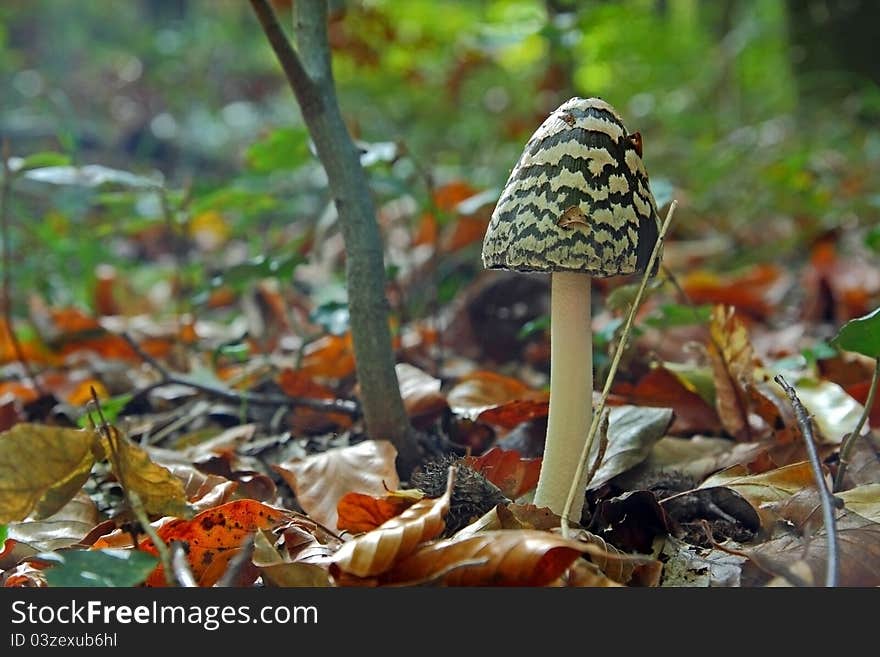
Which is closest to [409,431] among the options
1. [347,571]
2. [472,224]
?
[347,571]

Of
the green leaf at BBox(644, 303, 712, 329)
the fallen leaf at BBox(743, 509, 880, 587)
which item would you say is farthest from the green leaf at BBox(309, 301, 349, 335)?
the fallen leaf at BBox(743, 509, 880, 587)

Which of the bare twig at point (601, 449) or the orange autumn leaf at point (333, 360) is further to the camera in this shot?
the orange autumn leaf at point (333, 360)

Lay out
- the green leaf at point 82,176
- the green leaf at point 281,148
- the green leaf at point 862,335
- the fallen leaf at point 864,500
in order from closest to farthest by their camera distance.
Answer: the green leaf at point 862,335, the fallen leaf at point 864,500, the green leaf at point 82,176, the green leaf at point 281,148

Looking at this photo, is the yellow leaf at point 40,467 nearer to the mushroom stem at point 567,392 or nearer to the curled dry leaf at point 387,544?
the curled dry leaf at point 387,544

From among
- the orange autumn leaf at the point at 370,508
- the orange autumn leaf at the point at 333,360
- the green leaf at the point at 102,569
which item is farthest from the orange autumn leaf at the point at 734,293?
the green leaf at the point at 102,569

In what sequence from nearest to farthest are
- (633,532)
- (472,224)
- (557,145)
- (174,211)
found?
(557,145), (633,532), (174,211), (472,224)

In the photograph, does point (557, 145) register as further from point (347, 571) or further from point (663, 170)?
point (663, 170)

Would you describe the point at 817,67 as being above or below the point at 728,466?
above

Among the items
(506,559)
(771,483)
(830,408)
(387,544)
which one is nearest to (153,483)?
(387,544)
